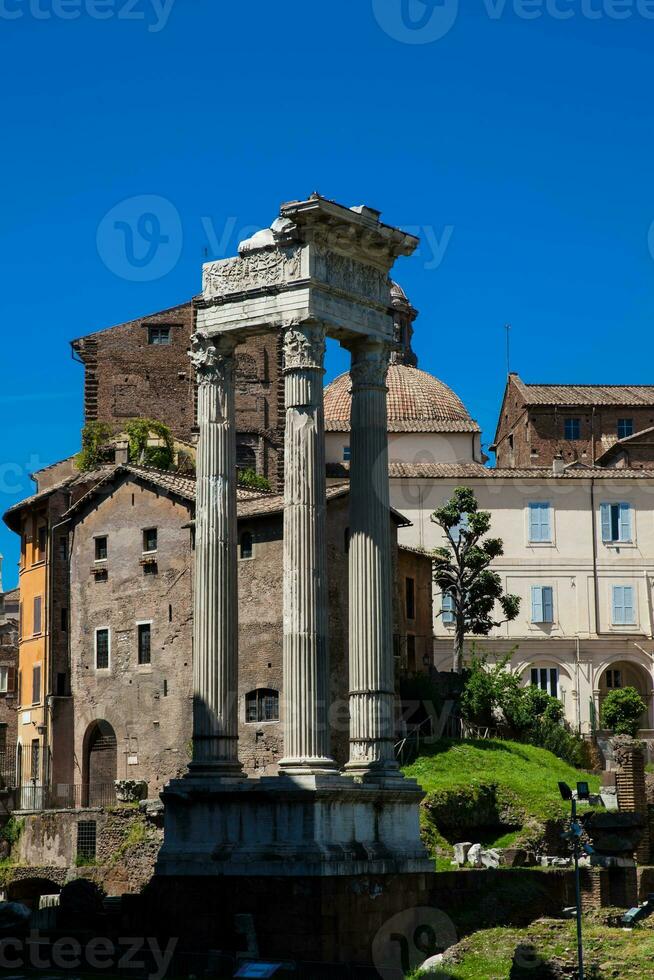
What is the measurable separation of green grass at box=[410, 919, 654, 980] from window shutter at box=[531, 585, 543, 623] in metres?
38.2

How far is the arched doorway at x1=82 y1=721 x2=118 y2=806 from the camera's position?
53562 millimetres

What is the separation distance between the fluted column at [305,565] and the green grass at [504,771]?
647 inches

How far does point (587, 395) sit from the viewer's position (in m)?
82.2

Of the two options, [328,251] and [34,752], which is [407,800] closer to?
[328,251]

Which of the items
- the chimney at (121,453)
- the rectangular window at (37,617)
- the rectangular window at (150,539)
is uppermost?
the chimney at (121,453)

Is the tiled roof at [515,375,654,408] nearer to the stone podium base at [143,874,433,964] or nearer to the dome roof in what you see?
the dome roof

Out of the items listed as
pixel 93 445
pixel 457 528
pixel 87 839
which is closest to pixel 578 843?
pixel 87 839

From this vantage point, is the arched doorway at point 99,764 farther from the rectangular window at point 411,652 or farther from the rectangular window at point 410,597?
the rectangular window at point 410,597

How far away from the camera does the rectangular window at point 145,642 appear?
53.1m

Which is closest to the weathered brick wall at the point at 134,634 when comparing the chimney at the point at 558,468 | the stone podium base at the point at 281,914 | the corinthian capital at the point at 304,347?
the stone podium base at the point at 281,914

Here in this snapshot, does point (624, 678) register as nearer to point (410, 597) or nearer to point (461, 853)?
point (410, 597)

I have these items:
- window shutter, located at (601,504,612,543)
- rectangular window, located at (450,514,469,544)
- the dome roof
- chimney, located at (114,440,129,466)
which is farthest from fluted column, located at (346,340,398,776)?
the dome roof

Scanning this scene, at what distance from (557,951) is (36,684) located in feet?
106

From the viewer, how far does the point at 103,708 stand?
54.2 meters
